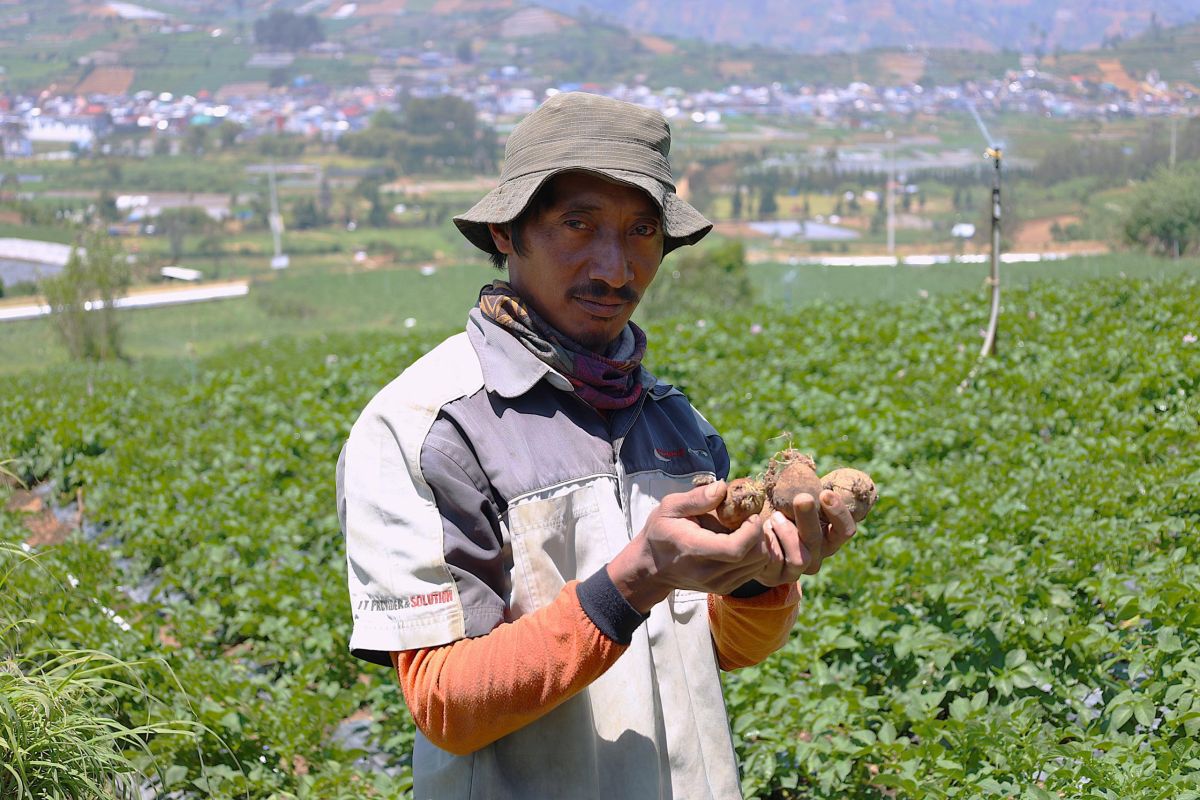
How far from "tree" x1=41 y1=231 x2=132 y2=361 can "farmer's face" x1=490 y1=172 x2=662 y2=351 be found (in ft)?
97.4

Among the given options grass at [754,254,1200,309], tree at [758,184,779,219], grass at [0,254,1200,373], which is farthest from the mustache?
tree at [758,184,779,219]

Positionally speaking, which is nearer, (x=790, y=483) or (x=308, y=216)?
(x=790, y=483)

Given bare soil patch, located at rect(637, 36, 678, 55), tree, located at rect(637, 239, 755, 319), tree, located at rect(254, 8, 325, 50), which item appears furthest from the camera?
tree, located at rect(254, 8, 325, 50)

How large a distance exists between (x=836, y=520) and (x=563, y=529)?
1.38 ft

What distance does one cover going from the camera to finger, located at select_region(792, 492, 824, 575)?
171 cm

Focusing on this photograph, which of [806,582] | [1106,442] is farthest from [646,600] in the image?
[1106,442]

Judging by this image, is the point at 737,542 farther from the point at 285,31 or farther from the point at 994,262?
the point at 285,31

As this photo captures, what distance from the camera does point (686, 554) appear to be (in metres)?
1.67

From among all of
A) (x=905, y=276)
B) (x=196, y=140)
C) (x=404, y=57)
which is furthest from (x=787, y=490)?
(x=404, y=57)

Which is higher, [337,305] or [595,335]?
[595,335]

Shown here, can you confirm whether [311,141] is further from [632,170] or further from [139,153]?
[632,170]

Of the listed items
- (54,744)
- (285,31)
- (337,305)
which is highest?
(285,31)

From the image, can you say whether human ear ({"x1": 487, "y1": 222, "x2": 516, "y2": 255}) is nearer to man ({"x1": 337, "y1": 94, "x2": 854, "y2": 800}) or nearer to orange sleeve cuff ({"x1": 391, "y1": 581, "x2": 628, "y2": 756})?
man ({"x1": 337, "y1": 94, "x2": 854, "y2": 800})

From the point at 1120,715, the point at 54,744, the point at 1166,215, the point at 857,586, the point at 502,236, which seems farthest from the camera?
the point at 1166,215
